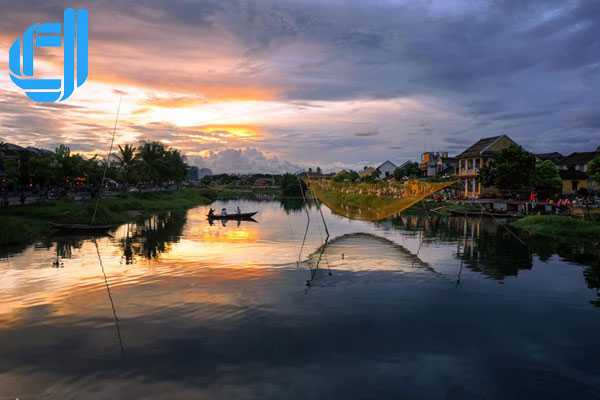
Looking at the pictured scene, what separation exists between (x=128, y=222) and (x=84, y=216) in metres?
8.27

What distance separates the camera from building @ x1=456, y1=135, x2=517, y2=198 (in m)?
53.4

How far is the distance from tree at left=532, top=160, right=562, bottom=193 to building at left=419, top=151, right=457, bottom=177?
25533 mm

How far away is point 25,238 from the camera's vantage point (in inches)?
1046

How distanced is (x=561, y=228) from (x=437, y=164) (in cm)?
5297

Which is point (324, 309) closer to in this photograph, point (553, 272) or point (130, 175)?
point (553, 272)

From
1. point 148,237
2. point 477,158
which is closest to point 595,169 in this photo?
point 477,158

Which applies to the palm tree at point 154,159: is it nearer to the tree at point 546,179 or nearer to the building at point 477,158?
the building at point 477,158

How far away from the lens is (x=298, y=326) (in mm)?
11727

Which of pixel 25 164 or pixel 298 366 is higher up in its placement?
pixel 25 164

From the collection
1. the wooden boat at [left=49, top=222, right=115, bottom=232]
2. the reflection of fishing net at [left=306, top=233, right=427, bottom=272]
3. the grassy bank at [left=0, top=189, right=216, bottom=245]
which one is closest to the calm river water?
the reflection of fishing net at [left=306, top=233, right=427, bottom=272]

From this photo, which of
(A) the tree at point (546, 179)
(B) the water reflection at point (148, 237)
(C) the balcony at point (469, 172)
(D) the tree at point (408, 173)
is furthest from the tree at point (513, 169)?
(D) the tree at point (408, 173)

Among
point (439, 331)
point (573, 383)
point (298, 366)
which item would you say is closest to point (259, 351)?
point (298, 366)

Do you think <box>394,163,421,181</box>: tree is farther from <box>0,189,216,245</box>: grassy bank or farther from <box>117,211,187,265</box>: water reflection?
<box>0,189,216,245</box>: grassy bank

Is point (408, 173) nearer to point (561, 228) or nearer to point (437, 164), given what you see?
point (437, 164)
